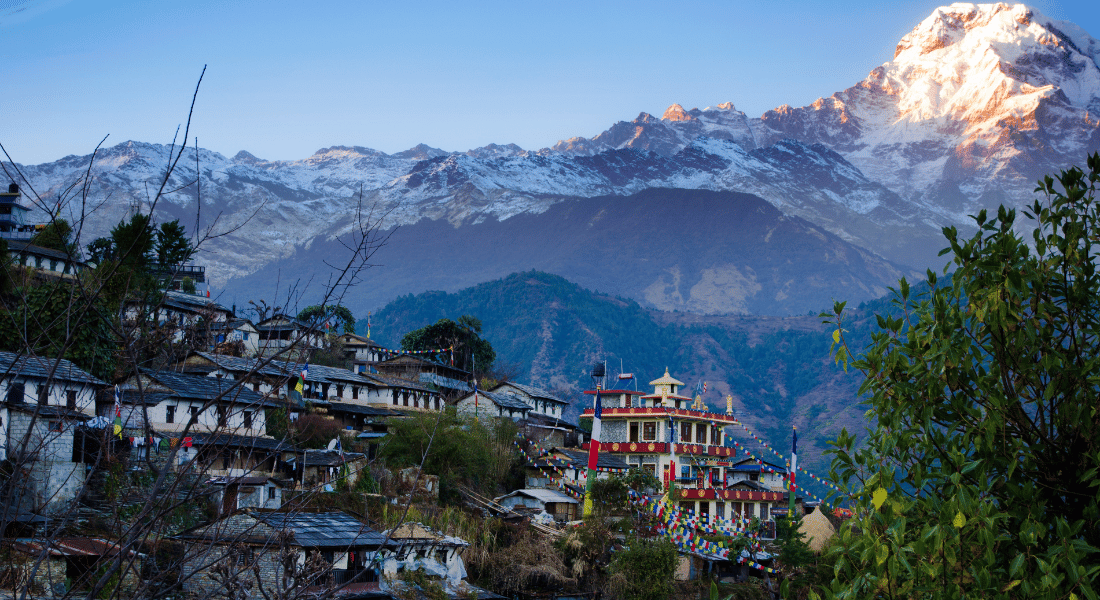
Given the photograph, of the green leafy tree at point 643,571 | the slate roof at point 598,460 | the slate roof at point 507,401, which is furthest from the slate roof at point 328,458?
the slate roof at point 507,401

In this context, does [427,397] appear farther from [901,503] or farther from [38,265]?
[901,503]

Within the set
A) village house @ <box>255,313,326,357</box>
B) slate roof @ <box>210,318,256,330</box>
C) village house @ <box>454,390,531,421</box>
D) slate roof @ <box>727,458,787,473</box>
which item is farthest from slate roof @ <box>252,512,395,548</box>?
slate roof @ <box>727,458,787,473</box>

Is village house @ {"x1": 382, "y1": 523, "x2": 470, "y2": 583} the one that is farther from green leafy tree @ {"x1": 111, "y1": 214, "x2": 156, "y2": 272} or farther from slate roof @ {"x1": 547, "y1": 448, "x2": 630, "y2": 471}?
slate roof @ {"x1": 547, "y1": 448, "x2": 630, "y2": 471}

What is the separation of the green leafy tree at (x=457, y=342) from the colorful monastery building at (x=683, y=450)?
68.7ft

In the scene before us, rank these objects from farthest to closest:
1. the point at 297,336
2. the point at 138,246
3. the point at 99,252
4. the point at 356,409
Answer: the point at 356,409
the point at 99,252
the point at 138,246
the point at 297,336

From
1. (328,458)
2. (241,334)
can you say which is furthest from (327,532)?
(241,334)

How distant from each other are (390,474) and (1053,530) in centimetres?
3921

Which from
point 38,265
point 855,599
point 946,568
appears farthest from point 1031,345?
point 38,265

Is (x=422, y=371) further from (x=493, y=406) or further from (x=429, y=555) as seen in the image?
(x=429, y=555)

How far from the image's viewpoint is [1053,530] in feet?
29.0

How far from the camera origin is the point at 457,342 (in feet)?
286

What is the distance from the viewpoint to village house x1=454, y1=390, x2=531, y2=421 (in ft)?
214

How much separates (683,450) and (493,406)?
14208 mm

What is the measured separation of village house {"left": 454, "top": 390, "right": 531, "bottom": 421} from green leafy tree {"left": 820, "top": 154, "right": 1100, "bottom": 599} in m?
53.0
